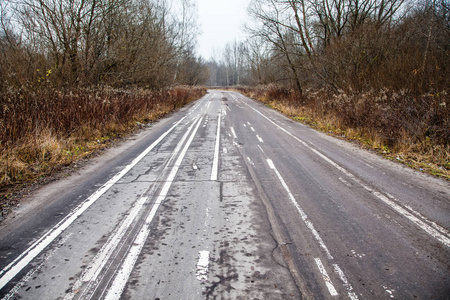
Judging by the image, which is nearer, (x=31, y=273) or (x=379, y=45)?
(x=31, y=273)

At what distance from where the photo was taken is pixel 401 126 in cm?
815

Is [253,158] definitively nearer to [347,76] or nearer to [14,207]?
[14,207]

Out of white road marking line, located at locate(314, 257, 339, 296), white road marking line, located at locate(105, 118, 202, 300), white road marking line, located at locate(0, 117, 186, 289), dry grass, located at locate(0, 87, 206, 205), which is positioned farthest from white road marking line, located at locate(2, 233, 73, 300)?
white road marking line, located at locate(314, 257, 339, 296)

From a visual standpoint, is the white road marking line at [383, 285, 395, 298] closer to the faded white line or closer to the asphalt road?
the asphalt road

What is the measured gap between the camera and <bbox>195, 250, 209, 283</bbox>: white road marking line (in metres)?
2.67

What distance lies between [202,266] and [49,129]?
7066mm

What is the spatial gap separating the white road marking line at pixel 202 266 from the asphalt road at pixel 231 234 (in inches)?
0.6

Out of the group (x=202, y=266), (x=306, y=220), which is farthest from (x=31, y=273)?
(x=306, y=220)

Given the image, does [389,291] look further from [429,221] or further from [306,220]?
[429,221]

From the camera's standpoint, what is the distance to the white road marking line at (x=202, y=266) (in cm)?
267

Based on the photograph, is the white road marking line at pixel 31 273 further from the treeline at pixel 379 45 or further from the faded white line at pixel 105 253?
the treeline at pixel 379 45

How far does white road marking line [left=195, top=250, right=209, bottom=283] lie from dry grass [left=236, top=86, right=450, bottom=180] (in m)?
5.88

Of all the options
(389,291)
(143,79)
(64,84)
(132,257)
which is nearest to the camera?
(389,291)

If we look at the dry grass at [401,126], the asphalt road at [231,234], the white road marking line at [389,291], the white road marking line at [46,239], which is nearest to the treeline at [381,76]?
the dry grass at [401,126]
